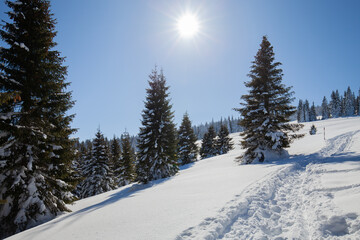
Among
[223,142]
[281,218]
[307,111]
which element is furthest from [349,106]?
[281,218]

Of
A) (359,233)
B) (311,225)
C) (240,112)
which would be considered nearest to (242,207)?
(311,225)

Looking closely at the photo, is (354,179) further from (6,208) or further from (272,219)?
(6,208)

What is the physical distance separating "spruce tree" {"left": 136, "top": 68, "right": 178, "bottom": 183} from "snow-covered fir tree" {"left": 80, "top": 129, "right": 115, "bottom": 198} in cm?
1026

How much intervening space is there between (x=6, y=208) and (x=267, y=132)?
17372 millimetres

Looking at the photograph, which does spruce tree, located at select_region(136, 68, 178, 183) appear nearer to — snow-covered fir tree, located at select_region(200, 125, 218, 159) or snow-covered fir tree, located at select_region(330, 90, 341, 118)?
snow-covered fir tree, located at select_region(200, 125, 218, 159)

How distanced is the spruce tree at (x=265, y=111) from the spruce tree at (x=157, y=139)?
285 inches

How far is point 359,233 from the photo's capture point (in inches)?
121

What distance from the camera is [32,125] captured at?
26.4 ft

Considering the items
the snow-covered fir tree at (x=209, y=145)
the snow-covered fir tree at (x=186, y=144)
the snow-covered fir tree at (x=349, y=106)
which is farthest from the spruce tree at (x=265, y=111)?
the snow-covered fir tree at (x=349, y=106)

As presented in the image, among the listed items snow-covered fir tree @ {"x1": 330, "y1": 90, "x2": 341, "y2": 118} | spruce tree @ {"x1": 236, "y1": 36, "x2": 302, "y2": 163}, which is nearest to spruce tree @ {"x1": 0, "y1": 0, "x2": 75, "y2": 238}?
spruce tree @ {"x1": 236, "y1": 36, "x2": 302, "y2": 163}

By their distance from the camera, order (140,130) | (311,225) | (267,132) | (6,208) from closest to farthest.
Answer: (311,225), (6,208), (267,132), (140,130)

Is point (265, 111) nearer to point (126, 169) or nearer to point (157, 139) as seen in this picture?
point (157, 139)

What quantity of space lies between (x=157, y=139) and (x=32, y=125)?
32.7 ft

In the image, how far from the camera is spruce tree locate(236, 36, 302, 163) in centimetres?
1430
